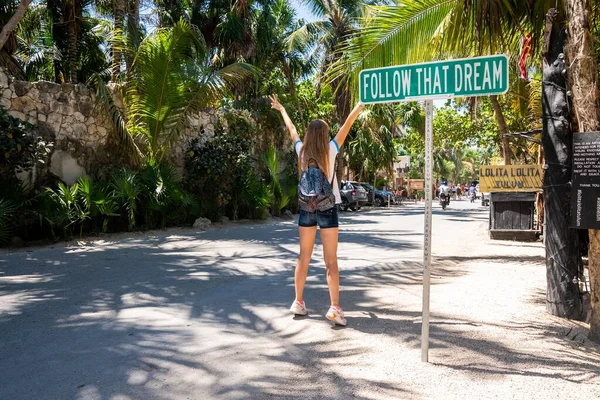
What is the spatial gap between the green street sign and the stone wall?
30.9 feet

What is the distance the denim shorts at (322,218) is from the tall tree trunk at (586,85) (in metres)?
2.11

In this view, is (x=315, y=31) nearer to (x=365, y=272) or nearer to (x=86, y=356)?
(x=365, y=272)

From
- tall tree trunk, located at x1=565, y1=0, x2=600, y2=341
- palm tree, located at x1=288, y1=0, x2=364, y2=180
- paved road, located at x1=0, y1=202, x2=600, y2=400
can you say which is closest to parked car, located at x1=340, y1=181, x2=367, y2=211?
palm tree, located at x1=288, y1=0, x2=364, y2=180

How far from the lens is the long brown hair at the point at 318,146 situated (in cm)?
460

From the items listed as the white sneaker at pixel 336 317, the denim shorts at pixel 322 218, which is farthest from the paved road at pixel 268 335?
the denim shorts at pixel 322 218

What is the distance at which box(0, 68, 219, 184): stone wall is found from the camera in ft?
37.3

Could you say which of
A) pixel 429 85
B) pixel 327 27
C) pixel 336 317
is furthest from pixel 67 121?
pixel 327 27

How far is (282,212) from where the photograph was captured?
20.3 m

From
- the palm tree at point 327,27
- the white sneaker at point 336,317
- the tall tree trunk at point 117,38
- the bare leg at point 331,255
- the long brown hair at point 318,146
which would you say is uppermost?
the palm tree at point 327,27

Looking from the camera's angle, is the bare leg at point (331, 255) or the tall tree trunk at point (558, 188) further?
the tall tree trunk at point (558, 188)

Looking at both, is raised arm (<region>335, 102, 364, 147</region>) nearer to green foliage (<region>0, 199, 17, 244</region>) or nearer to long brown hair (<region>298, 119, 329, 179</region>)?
long brown hair (<region>298, 119, 329, 179</region>)

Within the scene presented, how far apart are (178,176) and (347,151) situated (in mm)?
18292

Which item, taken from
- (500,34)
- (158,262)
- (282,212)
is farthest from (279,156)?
(500,34)

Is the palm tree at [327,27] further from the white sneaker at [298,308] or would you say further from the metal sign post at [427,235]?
the metal sign post at [427,235]
